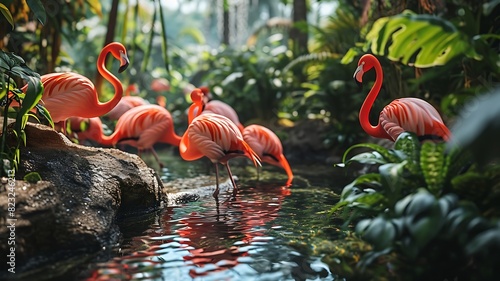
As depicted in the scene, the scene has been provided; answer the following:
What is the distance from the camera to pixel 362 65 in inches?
172

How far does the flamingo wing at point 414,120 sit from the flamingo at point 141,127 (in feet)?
8.48

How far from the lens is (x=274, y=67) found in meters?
10.0

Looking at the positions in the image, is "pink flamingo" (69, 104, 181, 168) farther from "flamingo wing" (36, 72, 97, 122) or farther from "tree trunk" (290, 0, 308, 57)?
"tree trunk" (290, 0, 308, 57)

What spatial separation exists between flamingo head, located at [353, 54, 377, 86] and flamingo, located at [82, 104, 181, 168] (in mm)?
2391

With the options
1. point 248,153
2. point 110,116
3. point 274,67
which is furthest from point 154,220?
point 274,67

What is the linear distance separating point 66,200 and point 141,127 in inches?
109

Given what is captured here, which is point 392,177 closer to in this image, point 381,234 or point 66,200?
point 381,234

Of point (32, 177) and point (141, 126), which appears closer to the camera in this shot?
point (32, 177)

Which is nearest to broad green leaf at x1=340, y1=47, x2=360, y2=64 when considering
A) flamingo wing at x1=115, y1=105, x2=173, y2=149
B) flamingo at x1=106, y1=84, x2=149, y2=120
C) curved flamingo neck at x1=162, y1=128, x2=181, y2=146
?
flamingo wing at x1=115, y1=105, x2=173, y2=149

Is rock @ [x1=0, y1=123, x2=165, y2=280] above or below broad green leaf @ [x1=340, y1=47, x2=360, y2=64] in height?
below

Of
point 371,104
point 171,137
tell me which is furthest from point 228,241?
point 171,137

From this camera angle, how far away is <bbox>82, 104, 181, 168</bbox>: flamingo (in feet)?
18.3

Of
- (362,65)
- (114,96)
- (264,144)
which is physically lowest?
(264,144)

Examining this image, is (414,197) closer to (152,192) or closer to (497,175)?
(497,175)
